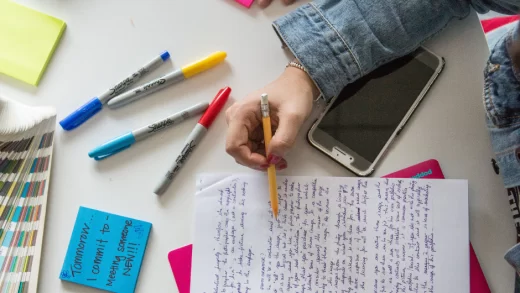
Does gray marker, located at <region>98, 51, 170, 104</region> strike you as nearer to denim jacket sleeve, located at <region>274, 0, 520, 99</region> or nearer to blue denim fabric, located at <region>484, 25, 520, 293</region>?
denim jacket sleeve, located at <region>274, 0, 520, 99</region>

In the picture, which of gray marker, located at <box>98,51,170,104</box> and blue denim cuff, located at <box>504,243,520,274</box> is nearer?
blue denim cuff, located at <box>504,243,520,274</box>

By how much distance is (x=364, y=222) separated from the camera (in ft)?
1.77

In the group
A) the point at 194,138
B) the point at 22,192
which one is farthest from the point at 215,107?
the point at 22,192

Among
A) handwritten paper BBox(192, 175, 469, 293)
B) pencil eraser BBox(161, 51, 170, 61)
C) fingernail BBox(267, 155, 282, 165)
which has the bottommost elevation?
handwritten paper BBox(192, 175, 469, 293)

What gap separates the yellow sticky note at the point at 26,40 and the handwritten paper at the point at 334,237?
0.31 m

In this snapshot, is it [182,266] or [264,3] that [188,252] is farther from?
[264,3]

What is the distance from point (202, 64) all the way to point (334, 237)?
286mm

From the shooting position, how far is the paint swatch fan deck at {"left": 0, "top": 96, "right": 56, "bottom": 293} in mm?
545

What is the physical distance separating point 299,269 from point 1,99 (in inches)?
16.4

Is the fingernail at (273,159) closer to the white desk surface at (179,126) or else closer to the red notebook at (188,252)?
the white desk surface at (179,126)

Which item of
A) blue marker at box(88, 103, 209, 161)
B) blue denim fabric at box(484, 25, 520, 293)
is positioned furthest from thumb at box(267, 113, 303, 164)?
blue denim fabric at box(484, 25, 520, 293)

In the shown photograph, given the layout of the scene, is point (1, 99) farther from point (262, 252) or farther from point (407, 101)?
point (407, 101)

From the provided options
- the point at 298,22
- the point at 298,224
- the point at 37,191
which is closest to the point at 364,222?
the point at 298,224

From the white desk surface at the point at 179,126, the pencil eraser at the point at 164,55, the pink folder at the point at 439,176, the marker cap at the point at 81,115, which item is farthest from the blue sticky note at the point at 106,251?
the pink folder at the point at 439,176
